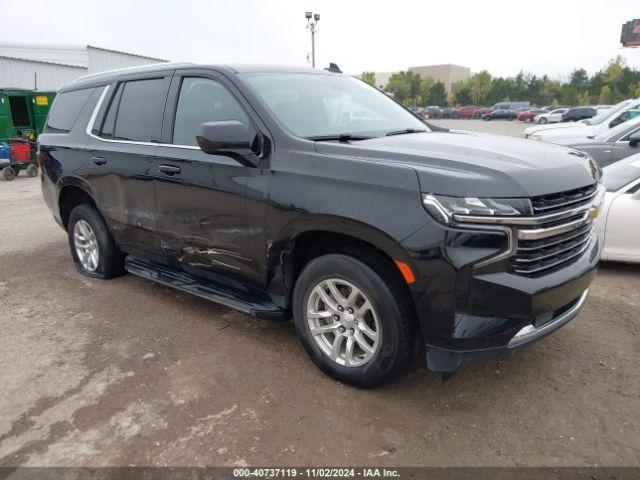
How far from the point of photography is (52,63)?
25391 millimetres

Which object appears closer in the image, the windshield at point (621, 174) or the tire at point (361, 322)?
the tire at point (361, 322)

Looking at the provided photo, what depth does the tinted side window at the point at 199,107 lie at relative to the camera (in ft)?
11.8

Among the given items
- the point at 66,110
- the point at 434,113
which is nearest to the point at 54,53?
the point at 66,110

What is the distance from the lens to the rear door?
13.5ft

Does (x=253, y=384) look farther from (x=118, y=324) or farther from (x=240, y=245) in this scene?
(x=118, y=324)

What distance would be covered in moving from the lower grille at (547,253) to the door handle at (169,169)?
2.43 m

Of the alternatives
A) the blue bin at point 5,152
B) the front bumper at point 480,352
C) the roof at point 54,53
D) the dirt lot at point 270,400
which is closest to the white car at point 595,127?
the dirt lot at point 270,400

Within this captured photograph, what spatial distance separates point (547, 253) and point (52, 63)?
2815cm

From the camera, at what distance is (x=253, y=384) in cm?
322

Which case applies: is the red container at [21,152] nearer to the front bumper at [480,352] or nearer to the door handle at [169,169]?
the door handle at [169,169]

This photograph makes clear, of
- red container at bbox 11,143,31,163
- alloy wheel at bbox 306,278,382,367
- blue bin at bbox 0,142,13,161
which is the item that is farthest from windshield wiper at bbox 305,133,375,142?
red container at bbox 11,143,31,163

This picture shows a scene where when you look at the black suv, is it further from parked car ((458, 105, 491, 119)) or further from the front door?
parked car ((458, 105, 491, 119))

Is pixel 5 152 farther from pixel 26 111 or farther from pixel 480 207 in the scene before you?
pixel 480 207

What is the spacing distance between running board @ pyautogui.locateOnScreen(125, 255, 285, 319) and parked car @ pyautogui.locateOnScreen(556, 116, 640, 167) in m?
6.47
